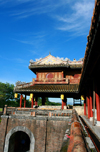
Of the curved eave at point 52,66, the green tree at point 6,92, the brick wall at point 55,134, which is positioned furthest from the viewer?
the green tree at point 6,92

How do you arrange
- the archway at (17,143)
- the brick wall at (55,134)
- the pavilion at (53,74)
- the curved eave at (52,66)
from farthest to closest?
the curved eave at (52,66) → the pavilion at (53,74) → the archway at (17,143) → the brick wall at (55,134)

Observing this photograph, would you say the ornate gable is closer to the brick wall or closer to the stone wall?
the stone wall

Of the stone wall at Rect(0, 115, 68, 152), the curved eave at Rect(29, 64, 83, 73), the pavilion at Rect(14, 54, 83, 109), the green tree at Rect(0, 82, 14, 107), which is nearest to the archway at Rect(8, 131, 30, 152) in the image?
the stone wall at Rect(0, 115, 68, 152)

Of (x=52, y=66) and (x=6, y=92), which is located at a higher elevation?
(x=52, y=66)

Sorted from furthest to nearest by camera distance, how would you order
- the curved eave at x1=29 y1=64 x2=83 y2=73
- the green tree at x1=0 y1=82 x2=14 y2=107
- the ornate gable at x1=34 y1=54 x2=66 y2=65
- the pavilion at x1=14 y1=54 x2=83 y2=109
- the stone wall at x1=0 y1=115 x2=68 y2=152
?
the green tree at x1=0 y1=82 x2=14 y2=107
the ornate gable at x1=34 y1=54 x2=66 y2=65
the curved eave at x1=29 y1=64 x2=83 y2=73
the pavilion at x1=14 y1=54 x2=83 y2=109
the stone wall at x1=0 y1=115 x2=68 y2=152

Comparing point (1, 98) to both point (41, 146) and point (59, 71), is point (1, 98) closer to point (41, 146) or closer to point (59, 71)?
point (59, 71)

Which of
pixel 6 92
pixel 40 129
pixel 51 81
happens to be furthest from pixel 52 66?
pixel 6 92

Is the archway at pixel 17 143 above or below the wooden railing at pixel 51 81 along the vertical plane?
below

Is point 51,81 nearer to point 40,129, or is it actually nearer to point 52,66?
point 52,66

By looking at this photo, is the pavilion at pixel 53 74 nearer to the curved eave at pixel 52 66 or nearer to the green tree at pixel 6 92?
the curved eave at pixel 52 66

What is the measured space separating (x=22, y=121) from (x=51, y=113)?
305 centimetres

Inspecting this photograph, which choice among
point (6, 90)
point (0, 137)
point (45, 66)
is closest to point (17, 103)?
point (6, 90)

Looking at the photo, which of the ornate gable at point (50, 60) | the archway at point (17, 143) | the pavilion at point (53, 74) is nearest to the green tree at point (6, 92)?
the pavilion at point (53, 74)

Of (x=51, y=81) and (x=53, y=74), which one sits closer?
(x=51, y=81)
